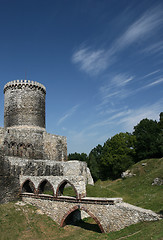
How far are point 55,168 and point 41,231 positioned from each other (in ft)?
37.0

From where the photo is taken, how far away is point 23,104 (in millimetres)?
32562

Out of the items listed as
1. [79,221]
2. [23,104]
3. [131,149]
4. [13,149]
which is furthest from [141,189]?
[23,104]

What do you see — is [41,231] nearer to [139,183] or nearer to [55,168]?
[55,168]

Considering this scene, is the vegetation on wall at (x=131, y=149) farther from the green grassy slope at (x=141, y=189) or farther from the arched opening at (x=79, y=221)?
the arched opening at (x=79, y=221)

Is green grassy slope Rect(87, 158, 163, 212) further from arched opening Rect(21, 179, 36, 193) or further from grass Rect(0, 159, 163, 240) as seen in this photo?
arched opening Rect(21, 179, 36, 193)

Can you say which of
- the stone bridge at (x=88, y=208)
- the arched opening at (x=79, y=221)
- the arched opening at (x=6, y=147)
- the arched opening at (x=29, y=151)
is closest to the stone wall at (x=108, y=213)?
the stone bridge at (x=88, y=208)

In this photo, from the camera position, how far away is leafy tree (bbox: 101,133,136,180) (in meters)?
48.1

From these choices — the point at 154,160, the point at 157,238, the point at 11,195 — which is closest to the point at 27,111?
the point at 11,195

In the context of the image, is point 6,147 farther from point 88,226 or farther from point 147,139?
point 147,139

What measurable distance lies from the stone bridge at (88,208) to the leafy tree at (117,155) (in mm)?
26308

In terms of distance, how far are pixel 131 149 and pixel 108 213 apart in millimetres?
34784

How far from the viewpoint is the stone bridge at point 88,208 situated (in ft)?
54.0

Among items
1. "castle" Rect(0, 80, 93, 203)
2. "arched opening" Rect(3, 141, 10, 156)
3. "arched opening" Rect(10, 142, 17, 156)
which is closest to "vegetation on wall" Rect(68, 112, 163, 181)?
"castle" Rect(0, 80, 93, 203)

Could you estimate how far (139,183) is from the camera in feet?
118
